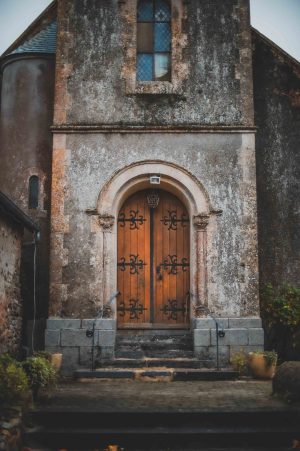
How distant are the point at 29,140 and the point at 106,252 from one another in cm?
332

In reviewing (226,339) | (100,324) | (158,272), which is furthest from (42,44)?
(226,339)

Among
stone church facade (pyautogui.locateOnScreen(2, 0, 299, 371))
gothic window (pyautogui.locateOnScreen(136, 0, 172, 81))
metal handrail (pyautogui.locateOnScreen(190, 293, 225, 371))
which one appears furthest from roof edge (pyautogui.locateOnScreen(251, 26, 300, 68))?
metal handrail (pyautogui.locateOnScreen(190, 293, 225, 371))

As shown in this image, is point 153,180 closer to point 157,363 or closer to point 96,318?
point 96,318

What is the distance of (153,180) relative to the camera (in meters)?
10.8

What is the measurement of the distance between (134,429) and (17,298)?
4.04m

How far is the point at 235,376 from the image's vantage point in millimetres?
9523

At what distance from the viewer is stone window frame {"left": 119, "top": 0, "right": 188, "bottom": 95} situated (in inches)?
437

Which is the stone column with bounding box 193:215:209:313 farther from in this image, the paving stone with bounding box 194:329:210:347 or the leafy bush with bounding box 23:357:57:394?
the leafy bush with bounding box 23:357:57:394

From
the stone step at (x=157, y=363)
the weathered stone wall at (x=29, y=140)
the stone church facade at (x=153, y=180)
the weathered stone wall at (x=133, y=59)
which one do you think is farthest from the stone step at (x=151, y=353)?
the weathered stone wall at (x=133, y=59)


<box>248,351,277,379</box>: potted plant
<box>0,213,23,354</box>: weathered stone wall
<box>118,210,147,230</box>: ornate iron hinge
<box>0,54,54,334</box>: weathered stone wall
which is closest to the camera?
<box>0,213,23,354</box>: weathered stone wall

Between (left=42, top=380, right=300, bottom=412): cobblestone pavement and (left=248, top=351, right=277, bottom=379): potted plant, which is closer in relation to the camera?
(left=42, top=380, right=300, bottom=412): cobblestone pavement

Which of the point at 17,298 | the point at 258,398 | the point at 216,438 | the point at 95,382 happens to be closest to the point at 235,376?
the point at 258,398

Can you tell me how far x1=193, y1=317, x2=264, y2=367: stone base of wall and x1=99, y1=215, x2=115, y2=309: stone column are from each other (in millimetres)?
1822

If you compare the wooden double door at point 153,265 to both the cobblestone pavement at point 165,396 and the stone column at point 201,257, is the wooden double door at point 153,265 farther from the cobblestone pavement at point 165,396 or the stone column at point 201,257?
the cobblestone pavement at point 165,396
